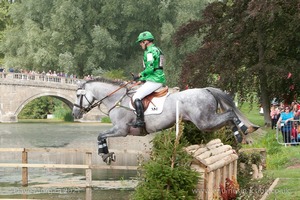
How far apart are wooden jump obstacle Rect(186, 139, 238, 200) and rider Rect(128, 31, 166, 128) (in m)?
1.37

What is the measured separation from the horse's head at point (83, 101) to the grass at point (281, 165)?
3578 mm

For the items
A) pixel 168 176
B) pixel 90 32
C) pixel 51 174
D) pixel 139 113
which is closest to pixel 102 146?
pixel 139 113

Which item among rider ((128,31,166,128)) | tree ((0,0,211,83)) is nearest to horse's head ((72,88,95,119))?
rider ((128,31,166,128))

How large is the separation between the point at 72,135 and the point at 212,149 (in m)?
30.4

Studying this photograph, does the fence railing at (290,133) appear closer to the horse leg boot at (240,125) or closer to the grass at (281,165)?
the grass at (281,165)

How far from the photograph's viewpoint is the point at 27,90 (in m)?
59.7

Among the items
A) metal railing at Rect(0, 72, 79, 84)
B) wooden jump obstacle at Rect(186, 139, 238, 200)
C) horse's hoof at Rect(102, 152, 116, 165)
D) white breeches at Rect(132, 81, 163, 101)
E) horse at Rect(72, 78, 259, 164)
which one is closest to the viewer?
wooden jump obstacle at Rect(186, 139, 238, 200)

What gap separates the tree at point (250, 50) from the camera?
25.7 metres

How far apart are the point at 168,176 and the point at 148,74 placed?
353 centimetres

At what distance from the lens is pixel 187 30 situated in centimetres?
3112

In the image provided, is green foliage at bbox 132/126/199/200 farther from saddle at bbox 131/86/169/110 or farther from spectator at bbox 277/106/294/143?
spectator at bbox 277/106/294/143

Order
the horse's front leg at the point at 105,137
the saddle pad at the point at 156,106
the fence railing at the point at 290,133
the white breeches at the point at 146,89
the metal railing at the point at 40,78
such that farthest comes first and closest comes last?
the metal railing at the point at 40,78 → the fence railing at the point at 290,133 → the horse's front leg at the point at 105,137 → the white breeches at the point at 146,89 → the saddle pad at the point at 156,106

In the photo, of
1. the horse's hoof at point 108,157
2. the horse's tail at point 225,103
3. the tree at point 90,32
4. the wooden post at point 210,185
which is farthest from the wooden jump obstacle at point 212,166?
the tree at point 90,32

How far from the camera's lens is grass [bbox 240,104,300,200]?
12279mm
